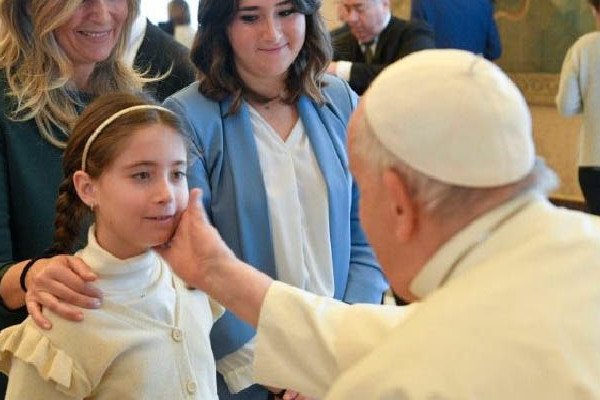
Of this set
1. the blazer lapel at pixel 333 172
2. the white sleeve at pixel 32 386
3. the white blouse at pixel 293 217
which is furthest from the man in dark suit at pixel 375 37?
the white sleeve at pixel 32 386

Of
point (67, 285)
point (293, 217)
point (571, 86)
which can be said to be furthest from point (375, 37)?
point (67, 285)

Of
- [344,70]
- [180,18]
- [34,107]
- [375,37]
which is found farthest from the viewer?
[180,18]

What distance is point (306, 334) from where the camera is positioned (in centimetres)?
165

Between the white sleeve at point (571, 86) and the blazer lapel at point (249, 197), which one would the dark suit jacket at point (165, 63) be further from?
the white sleeve at point (571, 86)

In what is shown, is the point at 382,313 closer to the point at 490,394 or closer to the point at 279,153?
the point at 490,394

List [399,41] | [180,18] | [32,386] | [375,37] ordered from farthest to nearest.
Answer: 1. [180,18]
2. [375,37]
3. [399,41]
4. [32,386]

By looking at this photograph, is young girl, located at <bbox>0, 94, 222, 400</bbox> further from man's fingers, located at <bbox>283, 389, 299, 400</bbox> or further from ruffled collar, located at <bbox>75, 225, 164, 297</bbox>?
man's fingers, located at <bbox>283, 389, 299, 400</bbox>

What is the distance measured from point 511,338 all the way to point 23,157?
137cm

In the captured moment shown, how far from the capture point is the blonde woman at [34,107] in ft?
6.82

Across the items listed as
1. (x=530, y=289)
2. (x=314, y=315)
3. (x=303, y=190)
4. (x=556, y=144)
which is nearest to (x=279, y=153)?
(x=303, y=190)

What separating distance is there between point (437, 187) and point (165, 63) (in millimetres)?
1582

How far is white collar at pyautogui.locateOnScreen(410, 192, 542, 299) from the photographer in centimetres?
129

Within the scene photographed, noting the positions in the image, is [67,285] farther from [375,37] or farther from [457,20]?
[457,20]

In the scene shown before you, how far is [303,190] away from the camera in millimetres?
2318
